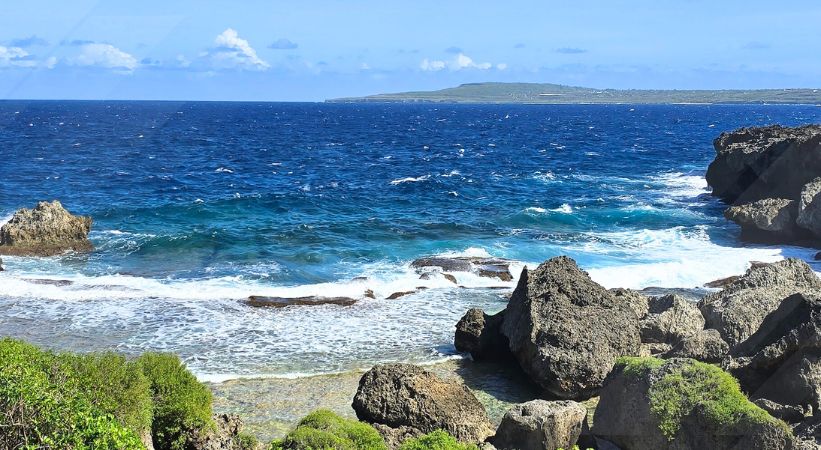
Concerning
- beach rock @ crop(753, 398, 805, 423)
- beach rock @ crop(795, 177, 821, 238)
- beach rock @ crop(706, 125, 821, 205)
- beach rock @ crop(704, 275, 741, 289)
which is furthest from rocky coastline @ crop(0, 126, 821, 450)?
beach rock @ crop(706, 125, 821, 205)

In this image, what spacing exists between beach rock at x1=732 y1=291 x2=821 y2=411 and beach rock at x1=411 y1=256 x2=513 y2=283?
1692 cm

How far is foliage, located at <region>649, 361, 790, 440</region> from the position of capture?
47.0 ft

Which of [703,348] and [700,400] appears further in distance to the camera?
[703,348]

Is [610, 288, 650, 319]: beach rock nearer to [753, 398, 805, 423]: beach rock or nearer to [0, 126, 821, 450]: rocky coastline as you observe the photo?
[0, 126, 821, 450]: rocky coastline

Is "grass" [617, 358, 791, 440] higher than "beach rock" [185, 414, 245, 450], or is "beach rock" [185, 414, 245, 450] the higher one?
"grass" [617, 358, 791, 440]

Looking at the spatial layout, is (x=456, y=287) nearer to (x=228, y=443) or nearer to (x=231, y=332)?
(x=231, y=332)

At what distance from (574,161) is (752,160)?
34.7 m

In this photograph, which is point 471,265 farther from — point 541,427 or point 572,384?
point 541,427

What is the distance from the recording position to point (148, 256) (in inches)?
1549

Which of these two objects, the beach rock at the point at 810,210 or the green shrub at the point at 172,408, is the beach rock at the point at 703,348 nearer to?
the green shrub at the point at 172,408

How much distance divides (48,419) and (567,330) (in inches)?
552

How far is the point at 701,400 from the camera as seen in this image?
587 inches

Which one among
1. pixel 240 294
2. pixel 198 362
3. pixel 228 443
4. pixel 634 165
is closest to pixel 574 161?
pixel 634 165

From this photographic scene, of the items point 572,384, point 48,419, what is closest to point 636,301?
point 572,384
